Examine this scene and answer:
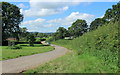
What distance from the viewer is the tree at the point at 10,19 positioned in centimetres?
3195

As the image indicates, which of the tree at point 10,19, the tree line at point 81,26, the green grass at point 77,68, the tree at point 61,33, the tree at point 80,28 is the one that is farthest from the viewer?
the tree at point 61,33

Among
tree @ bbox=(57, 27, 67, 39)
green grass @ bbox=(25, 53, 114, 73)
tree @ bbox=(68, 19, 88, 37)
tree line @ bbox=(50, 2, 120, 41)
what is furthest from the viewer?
tree @ bbox=(57, 27, 67, 39)

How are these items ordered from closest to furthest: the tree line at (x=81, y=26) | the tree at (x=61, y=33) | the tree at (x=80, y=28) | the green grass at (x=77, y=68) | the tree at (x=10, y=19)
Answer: the green grass at (x=77, y=68)
the tree at (x=10, y=19)
the tree line at (x=81, y=26)
the tree at (x=80, y=28)
the tree at (x=61, y=33)

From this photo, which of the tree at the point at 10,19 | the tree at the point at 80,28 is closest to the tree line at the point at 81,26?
the tree at the point at 80,28

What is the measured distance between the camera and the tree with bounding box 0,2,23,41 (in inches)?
1258

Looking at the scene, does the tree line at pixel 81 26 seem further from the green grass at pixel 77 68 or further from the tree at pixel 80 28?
the green grass at pixel 77 68

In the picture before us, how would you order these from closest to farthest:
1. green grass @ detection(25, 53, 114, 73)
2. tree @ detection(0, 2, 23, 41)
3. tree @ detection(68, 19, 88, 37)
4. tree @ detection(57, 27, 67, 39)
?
green grass @ detection(25, 53, 114, 73), tree @ detection(0, 2, 23, 41), tree @ detection(68, 19, 88, 37), tree @ detection(57, 27, 67, 39)

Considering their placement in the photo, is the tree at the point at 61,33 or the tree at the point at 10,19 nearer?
the tree at the point at 10,19

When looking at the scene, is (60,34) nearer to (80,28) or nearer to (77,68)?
(80,28)

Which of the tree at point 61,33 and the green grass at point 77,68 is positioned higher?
the tree at point 61,33

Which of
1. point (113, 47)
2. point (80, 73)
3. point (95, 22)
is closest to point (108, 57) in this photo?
point (113, 47)

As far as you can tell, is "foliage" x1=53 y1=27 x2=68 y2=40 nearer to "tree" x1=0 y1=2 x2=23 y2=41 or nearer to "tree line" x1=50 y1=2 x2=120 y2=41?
"tree line" x1=50 y1=2 x2=120 y2=41

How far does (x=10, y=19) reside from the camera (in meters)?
33.4

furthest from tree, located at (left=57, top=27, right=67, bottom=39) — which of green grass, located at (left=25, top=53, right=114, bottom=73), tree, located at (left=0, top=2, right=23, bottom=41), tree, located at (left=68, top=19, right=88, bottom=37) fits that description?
green grass, located at (left=25, top=53, right=114, bottom=73)
